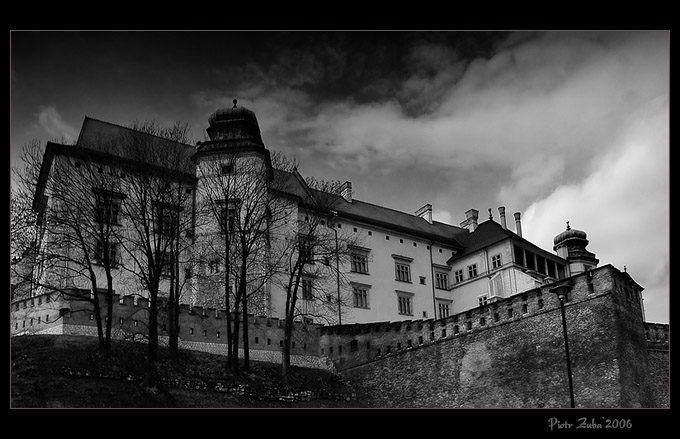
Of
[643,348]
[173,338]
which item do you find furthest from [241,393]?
[643,348]

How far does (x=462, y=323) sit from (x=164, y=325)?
444 inches

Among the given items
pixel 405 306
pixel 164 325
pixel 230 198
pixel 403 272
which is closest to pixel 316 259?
pixel 230 198

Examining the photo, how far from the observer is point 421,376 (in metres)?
28.2

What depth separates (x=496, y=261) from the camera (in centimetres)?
4197

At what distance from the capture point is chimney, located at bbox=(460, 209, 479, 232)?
48.5 metres

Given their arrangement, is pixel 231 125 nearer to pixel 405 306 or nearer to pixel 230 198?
pixel 230 198

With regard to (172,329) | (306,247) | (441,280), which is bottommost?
(172,329)

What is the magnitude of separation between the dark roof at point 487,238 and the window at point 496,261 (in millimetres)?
786

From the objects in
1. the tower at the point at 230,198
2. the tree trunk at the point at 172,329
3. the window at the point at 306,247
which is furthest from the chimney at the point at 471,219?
the tree trunk at the point at 172,329

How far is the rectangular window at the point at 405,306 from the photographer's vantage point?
4103 cm

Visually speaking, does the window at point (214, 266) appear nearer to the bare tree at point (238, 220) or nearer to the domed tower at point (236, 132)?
the bare tree at point (238, 220)

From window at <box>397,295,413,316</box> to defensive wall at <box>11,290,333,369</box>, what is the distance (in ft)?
31.9

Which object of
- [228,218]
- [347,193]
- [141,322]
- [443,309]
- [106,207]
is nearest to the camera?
[106,207]
